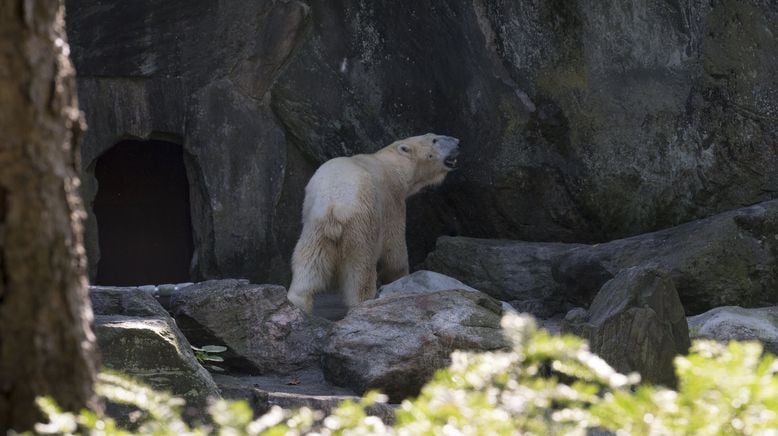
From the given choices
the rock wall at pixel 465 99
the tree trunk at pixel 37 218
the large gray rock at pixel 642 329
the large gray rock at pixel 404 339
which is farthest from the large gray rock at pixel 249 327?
the tree trunk at pixel 37 218

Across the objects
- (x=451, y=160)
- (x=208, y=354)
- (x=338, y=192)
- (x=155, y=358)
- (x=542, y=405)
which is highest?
(x=451, y=160)

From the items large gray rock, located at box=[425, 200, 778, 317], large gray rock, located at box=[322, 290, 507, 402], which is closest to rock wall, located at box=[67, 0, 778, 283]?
large gray rock, located at box=[425, 200, 778, 317]

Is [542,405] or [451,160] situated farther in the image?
[451,160]

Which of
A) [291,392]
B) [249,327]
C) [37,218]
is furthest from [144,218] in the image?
[37,218]

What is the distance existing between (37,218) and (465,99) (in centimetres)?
731

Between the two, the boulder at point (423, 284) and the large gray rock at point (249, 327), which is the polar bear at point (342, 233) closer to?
the boulder at point (423, 284)

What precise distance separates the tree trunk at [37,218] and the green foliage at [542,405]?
0.12 metres

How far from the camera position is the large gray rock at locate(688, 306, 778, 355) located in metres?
6.82

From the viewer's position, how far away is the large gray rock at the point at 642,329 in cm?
597

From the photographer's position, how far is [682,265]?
7.88 meters

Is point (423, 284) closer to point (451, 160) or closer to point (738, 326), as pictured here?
point (451, 160)

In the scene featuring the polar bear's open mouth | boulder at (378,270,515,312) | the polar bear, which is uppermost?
the polar bear's open mouth

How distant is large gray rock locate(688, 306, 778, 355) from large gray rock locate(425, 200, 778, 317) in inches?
23.0

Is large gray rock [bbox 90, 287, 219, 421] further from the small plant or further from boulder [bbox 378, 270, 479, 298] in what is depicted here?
boulder [bbox 378, 270, 479, 298]
